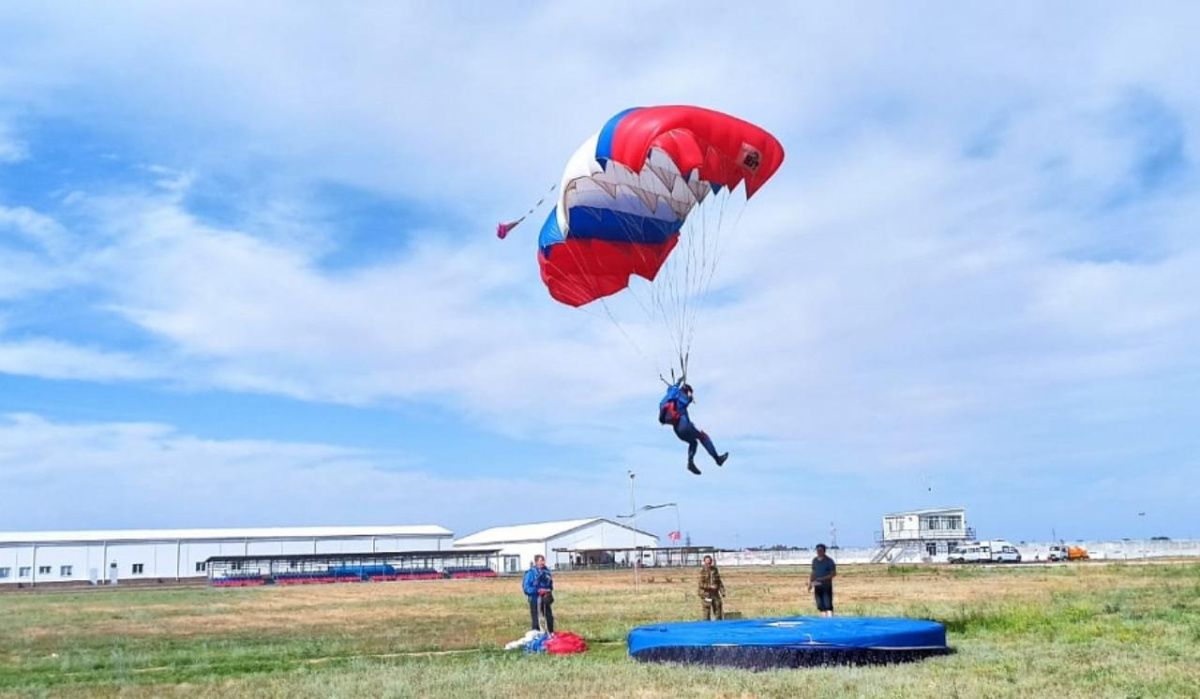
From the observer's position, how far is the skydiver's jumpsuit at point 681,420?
1705 centimetres

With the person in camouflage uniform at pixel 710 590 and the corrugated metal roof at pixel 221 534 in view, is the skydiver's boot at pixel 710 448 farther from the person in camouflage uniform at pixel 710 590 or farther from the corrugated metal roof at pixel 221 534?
the corrugated metal roof at pixel 221 534

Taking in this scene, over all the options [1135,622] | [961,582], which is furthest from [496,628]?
[961,582]

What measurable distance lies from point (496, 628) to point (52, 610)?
2399 centimetres

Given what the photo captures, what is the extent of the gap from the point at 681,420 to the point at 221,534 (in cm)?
8777

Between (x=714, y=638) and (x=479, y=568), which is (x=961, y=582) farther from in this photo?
(x=479, y=568)

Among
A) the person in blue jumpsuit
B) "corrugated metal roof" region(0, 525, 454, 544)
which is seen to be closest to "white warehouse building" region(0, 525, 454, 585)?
"corrugated metal roof" region(0, 525, 454, 544)

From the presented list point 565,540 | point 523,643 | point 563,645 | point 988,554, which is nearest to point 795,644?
point 563,645

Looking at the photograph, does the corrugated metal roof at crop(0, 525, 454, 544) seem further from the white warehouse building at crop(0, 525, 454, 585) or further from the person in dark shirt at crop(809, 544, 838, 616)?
the person in dark shirt at crop(809, 544, 838, 616)

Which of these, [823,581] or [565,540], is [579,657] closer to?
[823,581]

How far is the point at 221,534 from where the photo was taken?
314ft

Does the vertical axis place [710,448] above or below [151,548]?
above

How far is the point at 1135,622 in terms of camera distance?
16625 mm

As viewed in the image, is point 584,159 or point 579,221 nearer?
point 584,159

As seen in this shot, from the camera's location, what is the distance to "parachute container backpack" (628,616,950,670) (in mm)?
13445
